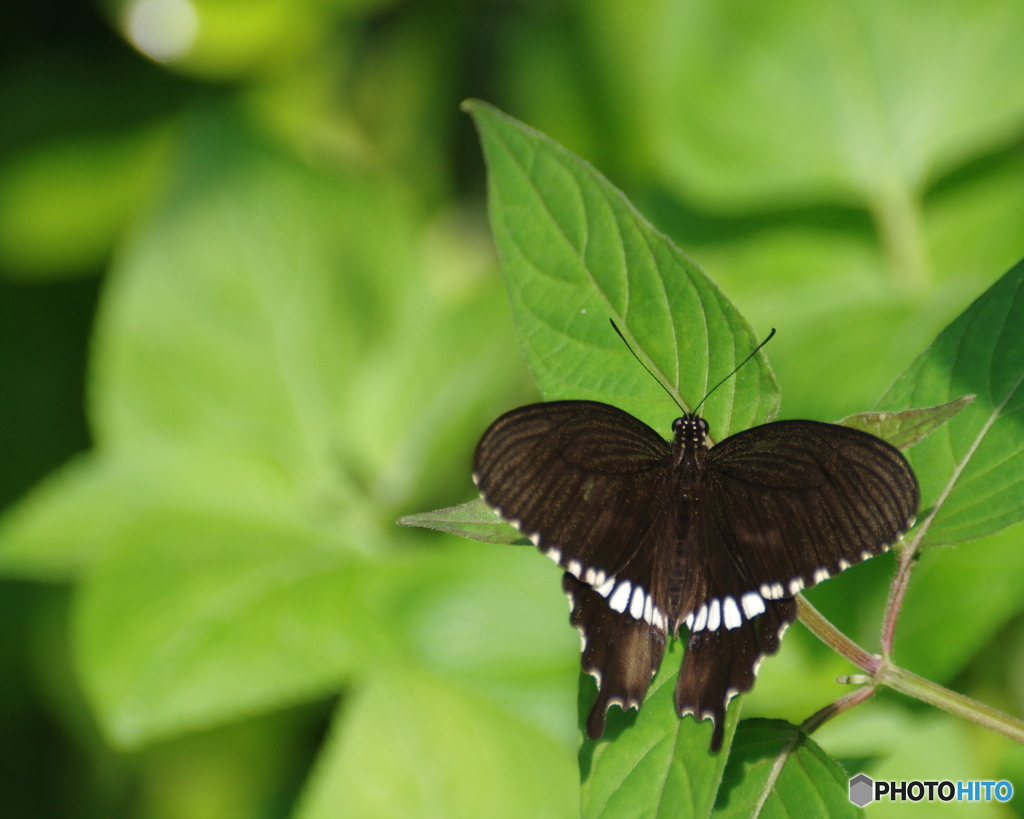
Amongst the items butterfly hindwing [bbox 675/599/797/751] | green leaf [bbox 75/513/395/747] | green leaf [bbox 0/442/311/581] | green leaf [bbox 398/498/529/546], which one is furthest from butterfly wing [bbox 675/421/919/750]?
green leaf [bbox 0/442/311/581]

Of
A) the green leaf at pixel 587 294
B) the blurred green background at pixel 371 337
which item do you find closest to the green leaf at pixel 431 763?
the blurred green background at pixel 371 337

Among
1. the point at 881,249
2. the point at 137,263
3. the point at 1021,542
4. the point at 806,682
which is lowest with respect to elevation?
the point at 806,682

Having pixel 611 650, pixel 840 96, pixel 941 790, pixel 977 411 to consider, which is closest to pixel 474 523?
pixel 611 650

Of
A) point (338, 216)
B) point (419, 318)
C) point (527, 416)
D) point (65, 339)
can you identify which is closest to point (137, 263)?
point (338, 216)

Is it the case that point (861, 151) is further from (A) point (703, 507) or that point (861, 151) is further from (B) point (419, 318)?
(A) point (703, 507)

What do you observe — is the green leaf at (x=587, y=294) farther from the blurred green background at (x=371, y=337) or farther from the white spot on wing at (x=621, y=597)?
the blurred green background at (x=371, y=337)

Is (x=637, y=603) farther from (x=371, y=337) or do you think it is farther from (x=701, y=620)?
(x=371, y=337)
